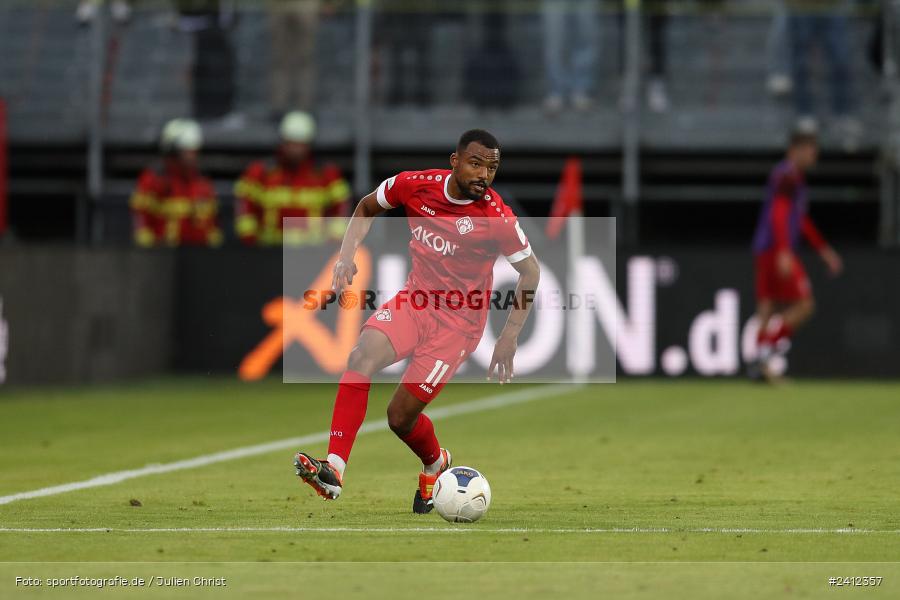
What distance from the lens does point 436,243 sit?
348 inches

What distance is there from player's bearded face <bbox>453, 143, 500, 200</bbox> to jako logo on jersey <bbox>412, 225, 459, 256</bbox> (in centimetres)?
31

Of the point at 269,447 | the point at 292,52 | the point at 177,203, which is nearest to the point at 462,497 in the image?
the point at 269,447

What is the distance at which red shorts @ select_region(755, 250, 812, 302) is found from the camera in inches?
701

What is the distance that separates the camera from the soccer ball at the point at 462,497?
8.20 m

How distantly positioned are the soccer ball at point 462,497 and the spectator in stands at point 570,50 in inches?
545

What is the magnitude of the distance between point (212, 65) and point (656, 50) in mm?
5248

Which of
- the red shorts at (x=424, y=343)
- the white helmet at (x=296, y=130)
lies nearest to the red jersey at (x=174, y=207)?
the white helmet at (x=296, y=130)

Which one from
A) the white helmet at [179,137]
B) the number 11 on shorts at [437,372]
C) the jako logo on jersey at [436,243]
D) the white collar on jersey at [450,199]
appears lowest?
the number 11 on shorts at [437,372]

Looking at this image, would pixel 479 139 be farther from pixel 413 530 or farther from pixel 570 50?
pixel 570 50

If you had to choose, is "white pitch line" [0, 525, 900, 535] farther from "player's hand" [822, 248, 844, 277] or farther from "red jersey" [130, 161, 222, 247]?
"red jersey" [130, 161, 222, 247]

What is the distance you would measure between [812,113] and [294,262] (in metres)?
6.98

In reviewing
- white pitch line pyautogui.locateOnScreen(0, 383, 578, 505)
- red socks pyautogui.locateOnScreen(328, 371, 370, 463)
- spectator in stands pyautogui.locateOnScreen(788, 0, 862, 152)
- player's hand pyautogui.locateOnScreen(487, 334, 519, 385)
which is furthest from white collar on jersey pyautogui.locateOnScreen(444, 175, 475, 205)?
spectator in stands pyautogui.locateOnScreen(788, 0, 862, 152)

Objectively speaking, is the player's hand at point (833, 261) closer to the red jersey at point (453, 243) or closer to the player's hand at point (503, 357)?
the red jersey at point (453, 243)

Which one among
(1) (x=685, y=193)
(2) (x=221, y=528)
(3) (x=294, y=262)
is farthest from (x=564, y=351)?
(2) (x=221, y=528)
